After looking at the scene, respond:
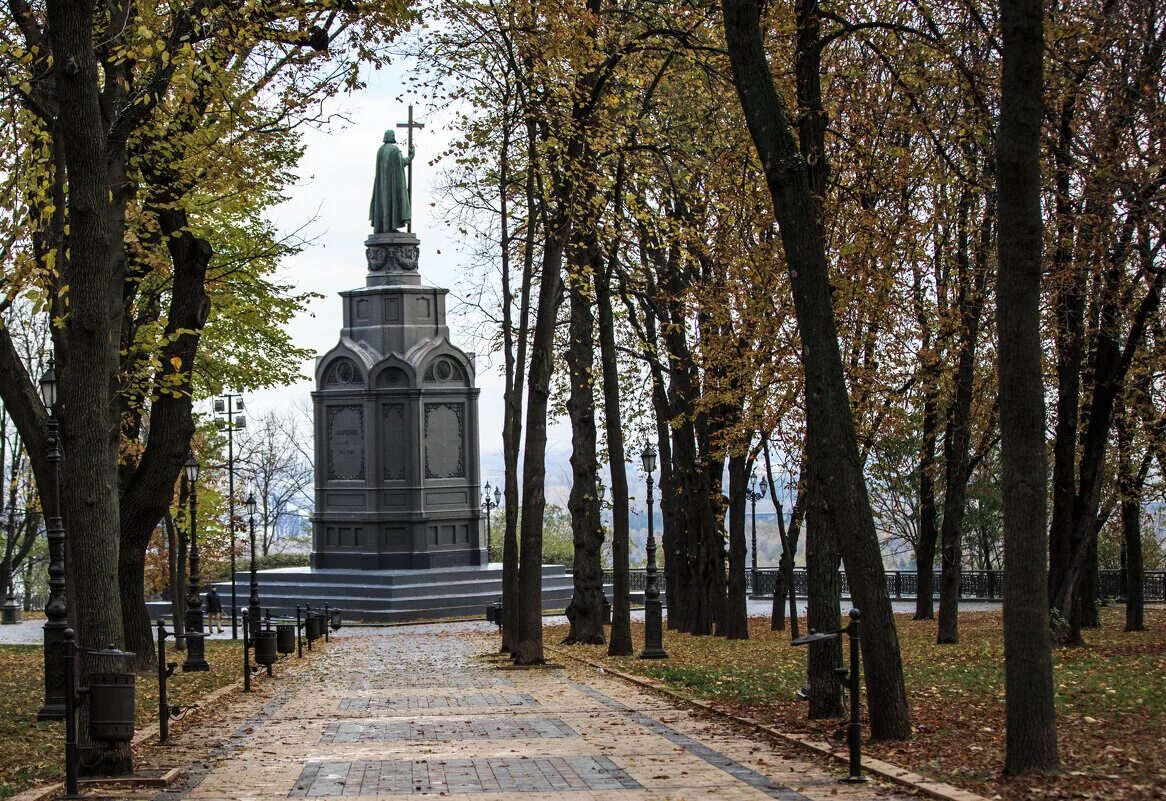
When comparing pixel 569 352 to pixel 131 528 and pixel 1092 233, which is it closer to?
pixel 131 528

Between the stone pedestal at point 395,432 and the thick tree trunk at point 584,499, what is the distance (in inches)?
635

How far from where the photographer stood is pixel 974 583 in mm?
49594

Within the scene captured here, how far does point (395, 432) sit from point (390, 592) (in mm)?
5677

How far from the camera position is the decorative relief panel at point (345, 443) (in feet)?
150

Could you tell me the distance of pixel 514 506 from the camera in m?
26.1

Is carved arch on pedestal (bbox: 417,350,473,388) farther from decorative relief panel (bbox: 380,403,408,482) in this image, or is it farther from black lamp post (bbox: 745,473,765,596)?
black lamp post (bbox: 745,473,765,596)

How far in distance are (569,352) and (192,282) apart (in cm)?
1095

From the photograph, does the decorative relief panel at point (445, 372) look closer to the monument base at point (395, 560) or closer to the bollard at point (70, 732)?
the monument base at point (395, 560)

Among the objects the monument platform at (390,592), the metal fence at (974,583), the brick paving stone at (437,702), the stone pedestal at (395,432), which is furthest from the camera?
the stone pedestal at (395,432)

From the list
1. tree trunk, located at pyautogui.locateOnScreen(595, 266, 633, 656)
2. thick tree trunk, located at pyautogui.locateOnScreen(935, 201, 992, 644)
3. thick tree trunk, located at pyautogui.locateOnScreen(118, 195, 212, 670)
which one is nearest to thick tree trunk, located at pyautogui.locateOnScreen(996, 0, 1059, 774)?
thick tree trunk, located at pyautogui.locateOnScreen(935, 201, 992, 644)

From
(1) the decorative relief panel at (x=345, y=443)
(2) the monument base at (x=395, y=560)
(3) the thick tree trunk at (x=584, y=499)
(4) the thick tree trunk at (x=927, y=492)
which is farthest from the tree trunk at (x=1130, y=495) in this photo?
(1) the decorative relief panel at (x=345, y=443)

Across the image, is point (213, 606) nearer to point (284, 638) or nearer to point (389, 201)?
point (389, 201)

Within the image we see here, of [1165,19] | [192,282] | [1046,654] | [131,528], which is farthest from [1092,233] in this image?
[131,528]

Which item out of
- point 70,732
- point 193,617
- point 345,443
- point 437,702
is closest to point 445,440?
point 345,443
